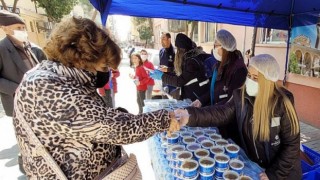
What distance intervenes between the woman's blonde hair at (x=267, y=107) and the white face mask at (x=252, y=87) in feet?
0.15

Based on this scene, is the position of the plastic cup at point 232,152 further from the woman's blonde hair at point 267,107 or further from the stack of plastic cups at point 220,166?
the woman's blonde hair at point 267,107

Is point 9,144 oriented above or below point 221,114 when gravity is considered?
below

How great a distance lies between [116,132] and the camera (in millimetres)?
1012

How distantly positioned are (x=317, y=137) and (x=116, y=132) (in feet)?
14.9

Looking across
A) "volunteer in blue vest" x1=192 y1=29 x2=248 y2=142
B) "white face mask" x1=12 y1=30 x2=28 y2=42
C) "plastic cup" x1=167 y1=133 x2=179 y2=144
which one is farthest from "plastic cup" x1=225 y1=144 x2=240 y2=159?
"white face mask" x1=12 y1=30 x2=28 y2=42

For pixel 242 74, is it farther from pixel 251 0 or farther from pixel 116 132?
pixel 116 132

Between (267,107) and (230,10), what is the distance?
1820mm

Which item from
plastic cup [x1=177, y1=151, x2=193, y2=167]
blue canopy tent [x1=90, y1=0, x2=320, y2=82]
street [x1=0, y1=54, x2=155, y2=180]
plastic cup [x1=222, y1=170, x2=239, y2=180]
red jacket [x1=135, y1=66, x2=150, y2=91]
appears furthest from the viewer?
red jacket [x1=135, y1=66, x2=150, y2=91]

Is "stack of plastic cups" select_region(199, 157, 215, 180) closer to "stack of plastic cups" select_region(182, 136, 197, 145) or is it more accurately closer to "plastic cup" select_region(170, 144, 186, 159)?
"plastic cup" select_region(170, 144, 186, 159)

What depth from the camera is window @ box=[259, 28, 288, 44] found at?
5.42m

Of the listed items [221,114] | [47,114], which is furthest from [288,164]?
[47,114]

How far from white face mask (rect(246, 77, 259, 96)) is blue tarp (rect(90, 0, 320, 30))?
124 centimetres

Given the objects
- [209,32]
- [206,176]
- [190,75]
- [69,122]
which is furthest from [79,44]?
[209,32]

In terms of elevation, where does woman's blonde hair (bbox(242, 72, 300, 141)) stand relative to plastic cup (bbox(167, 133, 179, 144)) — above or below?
above
